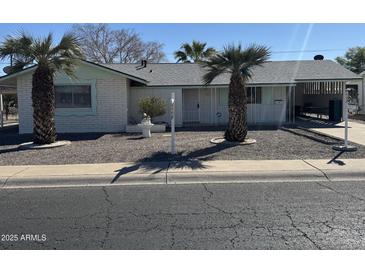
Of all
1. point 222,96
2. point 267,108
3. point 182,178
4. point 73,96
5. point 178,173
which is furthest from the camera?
point 222,96

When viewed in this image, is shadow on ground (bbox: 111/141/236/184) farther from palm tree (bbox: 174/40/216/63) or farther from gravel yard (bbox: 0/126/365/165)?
palm tree (bbox: 174/40/216/63)

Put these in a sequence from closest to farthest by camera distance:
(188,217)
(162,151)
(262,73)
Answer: (188,217)
(162,151)
(262,73)

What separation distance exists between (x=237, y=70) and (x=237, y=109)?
1322 millimetres

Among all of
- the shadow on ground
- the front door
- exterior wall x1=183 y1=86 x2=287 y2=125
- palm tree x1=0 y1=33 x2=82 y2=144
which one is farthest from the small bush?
the shadow on ground

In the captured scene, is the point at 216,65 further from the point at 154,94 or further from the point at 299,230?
the point at 299,230

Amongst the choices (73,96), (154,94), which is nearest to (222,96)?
(154,94)

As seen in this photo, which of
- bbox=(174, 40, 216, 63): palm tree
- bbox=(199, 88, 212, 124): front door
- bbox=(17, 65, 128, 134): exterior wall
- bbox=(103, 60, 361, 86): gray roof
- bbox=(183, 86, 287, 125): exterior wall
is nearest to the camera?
bbox=(17, 65, 128, 134): exterior wall

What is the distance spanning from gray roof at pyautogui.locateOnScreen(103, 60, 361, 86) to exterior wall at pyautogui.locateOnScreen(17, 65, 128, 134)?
2.53m

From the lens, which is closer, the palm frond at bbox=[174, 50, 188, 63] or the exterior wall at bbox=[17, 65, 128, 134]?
the exterior wall at bbox=[17, 65, 128, 134]

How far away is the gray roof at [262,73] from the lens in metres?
20.2

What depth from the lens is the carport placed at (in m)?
20.9

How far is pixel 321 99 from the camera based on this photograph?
25.4 meters

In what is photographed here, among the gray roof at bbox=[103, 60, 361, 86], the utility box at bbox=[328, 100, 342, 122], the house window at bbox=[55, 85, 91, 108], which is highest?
the gray roof at bbox=[103, 60, 361, 86]

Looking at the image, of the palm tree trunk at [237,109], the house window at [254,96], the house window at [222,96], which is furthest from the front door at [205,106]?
the palm tree trunk at [237,109]
